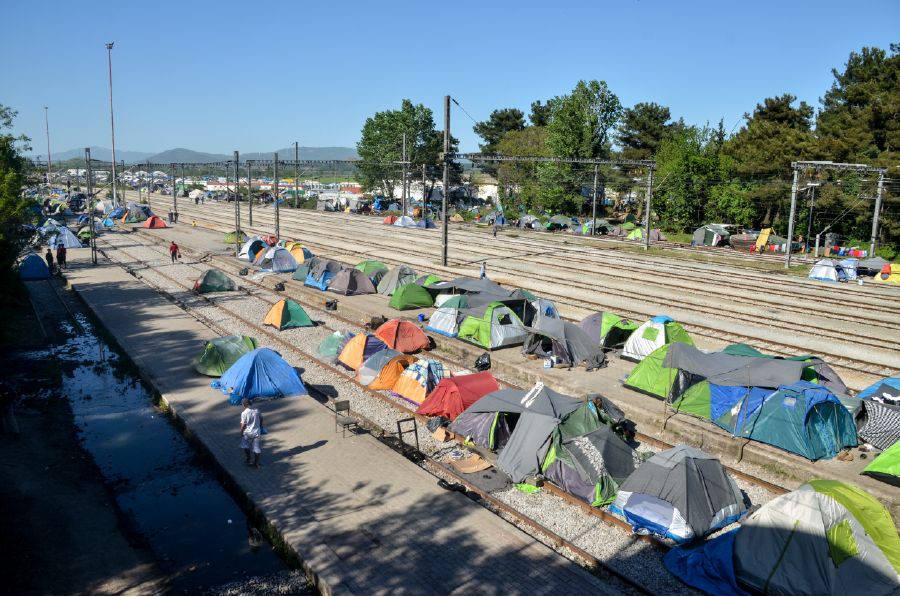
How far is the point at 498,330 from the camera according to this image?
20328 mm

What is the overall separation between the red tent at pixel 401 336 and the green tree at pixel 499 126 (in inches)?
3286

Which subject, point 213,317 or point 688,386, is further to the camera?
point 213,317

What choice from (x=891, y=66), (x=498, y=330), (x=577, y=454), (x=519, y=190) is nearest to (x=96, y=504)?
(x=577, y=454)

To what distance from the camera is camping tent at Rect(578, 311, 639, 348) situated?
19.9m

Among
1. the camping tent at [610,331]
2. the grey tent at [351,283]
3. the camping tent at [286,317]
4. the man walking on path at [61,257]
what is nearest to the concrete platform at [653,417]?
the camping tent at [610,331]

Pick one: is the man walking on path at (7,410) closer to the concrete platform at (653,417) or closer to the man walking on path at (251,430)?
the man walking on path at (251,430)

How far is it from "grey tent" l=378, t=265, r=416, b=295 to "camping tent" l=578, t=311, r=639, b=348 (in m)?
10.4

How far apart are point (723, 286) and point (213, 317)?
24.5 metres

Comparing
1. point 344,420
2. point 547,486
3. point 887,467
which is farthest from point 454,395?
point 887,467

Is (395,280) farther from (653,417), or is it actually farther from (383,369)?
(653,417)

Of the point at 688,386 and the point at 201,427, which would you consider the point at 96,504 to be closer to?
the point at 201,427

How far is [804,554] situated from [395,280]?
2130cm

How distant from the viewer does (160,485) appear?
12445 mm

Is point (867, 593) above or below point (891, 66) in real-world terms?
below
